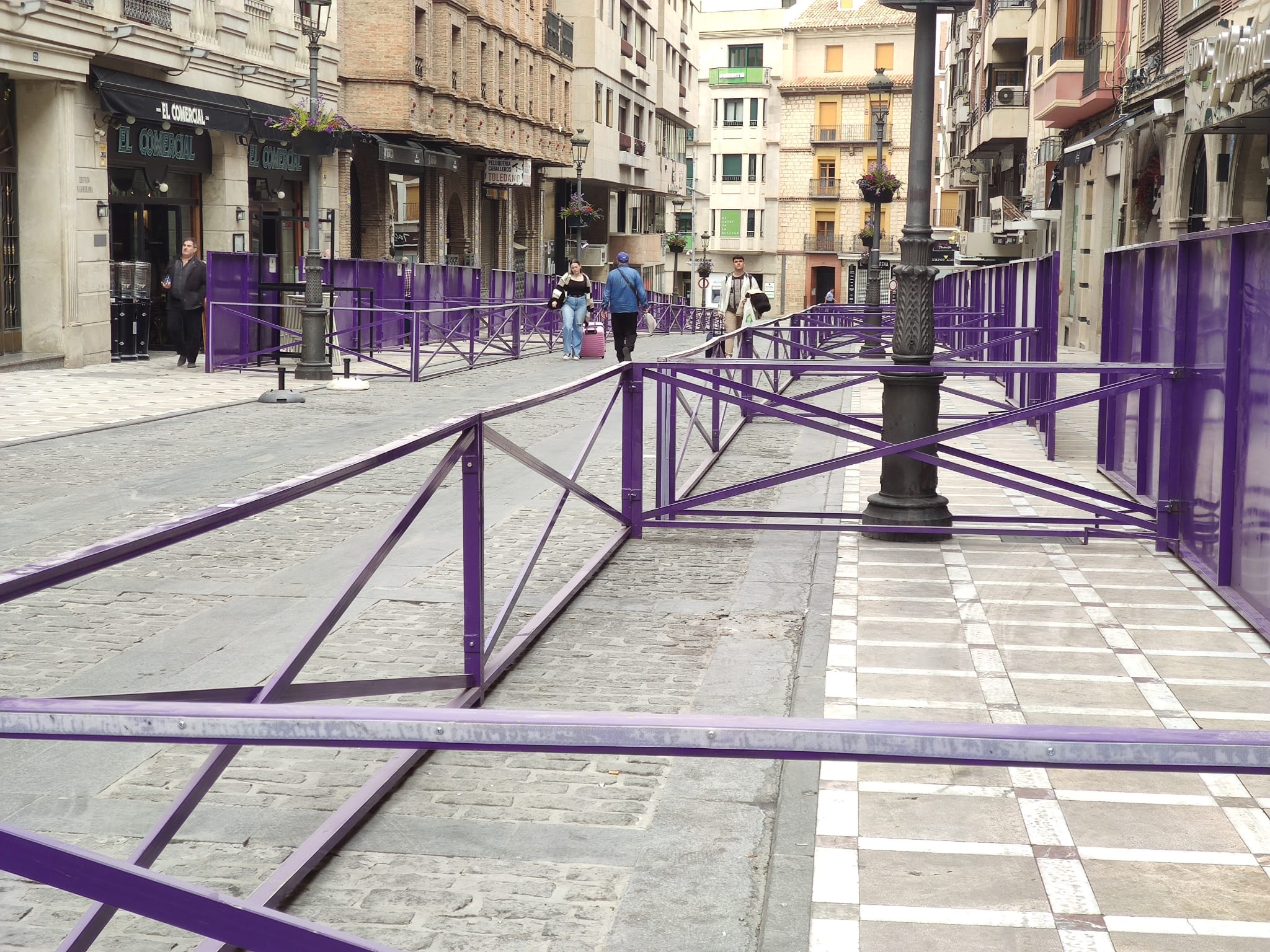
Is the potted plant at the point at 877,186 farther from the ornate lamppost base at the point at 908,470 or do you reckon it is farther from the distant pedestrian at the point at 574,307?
the ornate lamppost base at the point at 908,470

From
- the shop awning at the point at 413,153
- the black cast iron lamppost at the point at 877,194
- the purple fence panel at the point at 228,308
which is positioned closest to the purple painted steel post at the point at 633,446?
the purple fence panel at the point at 228,308

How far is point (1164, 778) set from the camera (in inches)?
185

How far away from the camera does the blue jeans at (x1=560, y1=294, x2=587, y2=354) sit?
27297mm

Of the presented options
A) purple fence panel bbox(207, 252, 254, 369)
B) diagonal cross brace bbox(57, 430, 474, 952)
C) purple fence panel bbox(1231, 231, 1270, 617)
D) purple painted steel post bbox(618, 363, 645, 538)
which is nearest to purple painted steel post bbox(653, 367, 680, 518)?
purple painted steel post bbox(618, 363, 645, 538)

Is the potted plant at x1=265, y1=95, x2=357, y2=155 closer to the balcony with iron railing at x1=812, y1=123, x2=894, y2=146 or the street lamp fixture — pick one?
the street lamp fixture

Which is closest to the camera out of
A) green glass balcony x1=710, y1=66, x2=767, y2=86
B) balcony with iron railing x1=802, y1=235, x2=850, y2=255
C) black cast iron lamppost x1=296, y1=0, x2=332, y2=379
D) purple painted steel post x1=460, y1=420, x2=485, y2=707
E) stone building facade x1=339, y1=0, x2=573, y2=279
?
purple painted steel post x1=460, y1=420, x2=485, y2=707

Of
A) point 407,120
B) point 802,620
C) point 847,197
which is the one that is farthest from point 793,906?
point 847,197

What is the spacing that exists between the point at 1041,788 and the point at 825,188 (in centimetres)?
8319

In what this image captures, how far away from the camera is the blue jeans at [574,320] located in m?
A: 27.3

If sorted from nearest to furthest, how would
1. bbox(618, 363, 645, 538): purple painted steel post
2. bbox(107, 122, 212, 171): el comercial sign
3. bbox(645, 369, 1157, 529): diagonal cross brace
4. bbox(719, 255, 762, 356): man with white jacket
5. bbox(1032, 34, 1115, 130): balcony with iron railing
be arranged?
bbox(645, 369, 1157, 529): diagonal cross brace < bbox(618, 363, 645, 538): purple painted steel post < bbox(719, 255, 762, 356): man with white jacket < bbox(107, 122, 212, 171): el comercial sign < bbox(1032, 34, 1115, 130): balcony with iron railing

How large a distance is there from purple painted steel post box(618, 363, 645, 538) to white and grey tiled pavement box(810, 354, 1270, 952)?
4.88ft

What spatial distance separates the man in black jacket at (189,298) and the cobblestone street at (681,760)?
1218 cm

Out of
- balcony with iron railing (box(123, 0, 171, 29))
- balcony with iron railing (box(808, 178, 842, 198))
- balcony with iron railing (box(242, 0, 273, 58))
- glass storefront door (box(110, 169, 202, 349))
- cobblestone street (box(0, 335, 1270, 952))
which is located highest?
balcony with iron railing (box(808, 178, 842, 198))

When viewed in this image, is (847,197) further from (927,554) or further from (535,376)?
(927,554)
